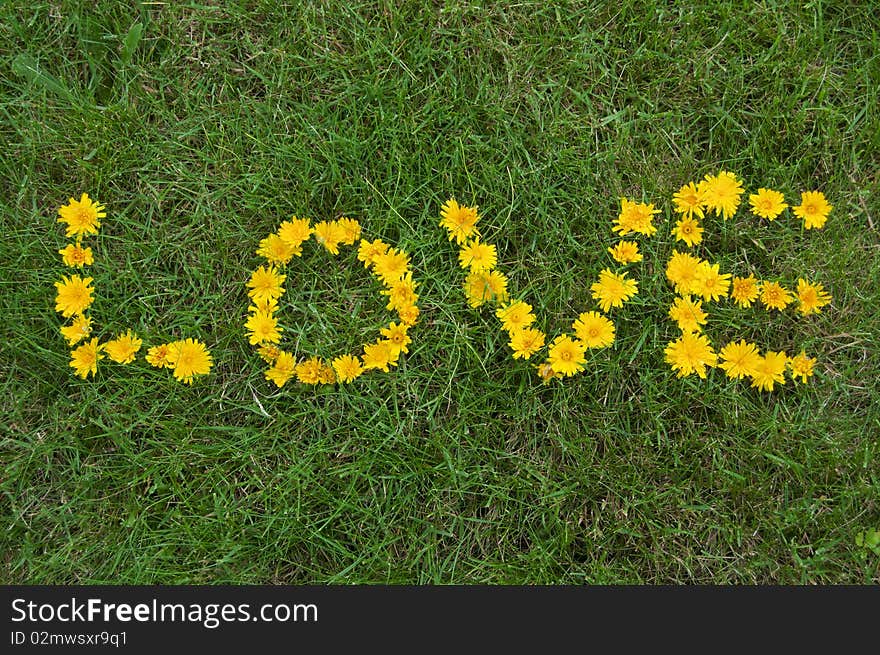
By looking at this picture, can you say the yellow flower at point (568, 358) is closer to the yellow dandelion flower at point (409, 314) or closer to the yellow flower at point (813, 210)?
the yellow dandelion flower at point (409, 314)

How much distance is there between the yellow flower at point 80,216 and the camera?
2.62m

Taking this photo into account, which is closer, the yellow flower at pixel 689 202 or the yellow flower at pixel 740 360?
the yellow flower at pixel 740 360

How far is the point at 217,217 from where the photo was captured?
8.77 feet

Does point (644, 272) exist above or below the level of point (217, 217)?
below

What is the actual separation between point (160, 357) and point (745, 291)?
204 centimetres

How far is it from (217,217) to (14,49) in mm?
1054

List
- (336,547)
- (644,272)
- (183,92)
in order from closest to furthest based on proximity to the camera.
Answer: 1. (336,547)
2. (644,272)
3. (183,92)

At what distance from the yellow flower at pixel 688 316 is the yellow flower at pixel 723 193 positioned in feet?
1.23

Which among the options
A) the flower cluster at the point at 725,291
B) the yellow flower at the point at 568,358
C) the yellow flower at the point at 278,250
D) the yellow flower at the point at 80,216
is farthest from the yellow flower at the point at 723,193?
the yellow flower at the point at 80,216

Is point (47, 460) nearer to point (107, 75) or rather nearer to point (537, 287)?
point (107, 75)

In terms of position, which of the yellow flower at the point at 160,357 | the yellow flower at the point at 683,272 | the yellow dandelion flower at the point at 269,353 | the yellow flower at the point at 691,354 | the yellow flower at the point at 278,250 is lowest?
the yellow flower at the point at 691,354

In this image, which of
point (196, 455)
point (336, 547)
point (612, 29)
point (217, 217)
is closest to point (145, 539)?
point (196, 455)

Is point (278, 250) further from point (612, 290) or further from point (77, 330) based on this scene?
point (612, 290)

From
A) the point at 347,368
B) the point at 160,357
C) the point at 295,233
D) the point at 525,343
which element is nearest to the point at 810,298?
the point at 525,343
